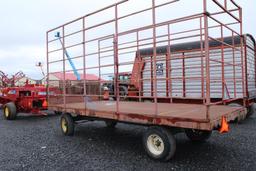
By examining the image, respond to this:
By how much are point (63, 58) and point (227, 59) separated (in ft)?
18.1

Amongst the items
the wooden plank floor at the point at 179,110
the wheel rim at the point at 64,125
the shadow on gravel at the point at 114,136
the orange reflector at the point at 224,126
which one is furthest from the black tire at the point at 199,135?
the wheel rim at the point at 64,125

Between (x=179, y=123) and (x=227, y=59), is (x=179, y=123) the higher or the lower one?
the lower one

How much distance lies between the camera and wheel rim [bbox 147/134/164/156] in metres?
4.49

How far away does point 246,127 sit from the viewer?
7668 mm

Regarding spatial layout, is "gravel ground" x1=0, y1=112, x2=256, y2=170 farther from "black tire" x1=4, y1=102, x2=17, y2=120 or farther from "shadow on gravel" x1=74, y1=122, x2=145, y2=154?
"black tire" x1=4, y1=102, x2=17, y2=120

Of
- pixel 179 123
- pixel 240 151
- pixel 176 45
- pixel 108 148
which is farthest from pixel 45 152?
pixel 176 45

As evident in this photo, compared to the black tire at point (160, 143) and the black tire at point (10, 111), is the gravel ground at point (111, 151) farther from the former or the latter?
the black tire at point (10, 111)

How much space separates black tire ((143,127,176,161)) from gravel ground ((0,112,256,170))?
0.14 metres

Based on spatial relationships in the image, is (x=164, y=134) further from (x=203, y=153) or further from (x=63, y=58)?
(x=63, y=58)

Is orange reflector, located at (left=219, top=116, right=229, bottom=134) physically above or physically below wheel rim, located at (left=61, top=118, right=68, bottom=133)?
above

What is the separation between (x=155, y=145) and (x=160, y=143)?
0.37ft

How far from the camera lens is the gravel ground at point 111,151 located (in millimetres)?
4418

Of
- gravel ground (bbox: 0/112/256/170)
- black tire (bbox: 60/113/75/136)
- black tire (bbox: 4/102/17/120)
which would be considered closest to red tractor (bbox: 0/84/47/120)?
black tire (bbox: 4/102/17/120)

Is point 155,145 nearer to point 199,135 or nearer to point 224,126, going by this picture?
point 224,126
